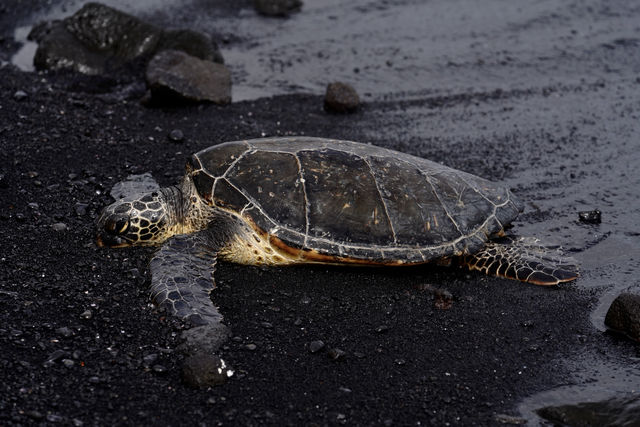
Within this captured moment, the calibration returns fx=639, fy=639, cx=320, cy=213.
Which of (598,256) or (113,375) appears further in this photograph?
(598,256)

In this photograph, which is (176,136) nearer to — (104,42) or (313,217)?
(313,217)

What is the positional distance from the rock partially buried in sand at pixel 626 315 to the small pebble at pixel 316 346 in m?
2.14

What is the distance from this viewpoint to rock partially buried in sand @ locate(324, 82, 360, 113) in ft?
26.2

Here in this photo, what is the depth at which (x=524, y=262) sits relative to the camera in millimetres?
5207

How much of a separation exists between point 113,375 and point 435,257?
253 centimetres

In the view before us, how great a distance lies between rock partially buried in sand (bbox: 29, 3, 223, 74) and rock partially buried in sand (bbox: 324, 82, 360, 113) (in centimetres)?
179

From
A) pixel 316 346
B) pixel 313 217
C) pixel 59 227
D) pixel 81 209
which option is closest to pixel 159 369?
pixel 316 346

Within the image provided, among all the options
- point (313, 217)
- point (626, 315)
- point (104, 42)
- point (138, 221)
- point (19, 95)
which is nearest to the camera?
point (626, 315)

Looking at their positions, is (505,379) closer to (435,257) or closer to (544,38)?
(435,257)

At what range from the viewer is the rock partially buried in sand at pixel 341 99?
8000 millimetres

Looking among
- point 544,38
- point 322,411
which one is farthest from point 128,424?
point 544,38

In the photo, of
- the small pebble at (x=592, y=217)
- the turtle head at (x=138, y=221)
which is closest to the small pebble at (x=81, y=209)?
the turtle head at (x=138, y=221)

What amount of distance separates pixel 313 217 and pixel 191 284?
1.06 meters

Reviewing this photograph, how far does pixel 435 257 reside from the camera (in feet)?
16.4
